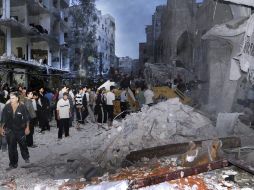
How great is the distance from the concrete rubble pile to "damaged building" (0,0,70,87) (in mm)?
10703

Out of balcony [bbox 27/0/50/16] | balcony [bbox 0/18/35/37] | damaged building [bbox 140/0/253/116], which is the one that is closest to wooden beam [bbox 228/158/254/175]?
damaged building [bbox 140/0/253/116]

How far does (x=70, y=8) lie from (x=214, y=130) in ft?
109

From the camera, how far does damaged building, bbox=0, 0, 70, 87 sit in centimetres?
2362

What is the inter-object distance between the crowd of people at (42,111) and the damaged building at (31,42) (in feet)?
18.0

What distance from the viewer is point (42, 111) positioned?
1430 cm

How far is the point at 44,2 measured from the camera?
108ft

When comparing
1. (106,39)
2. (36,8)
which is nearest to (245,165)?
(36,8)

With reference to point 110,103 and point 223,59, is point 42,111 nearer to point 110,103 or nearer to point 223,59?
point 110,103

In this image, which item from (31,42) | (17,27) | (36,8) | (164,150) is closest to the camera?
(164,150)

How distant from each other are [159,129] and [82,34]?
106 feet

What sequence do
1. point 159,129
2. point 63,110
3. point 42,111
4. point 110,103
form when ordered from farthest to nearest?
point 110,103, point 42,111, point 63,110, point 159,129

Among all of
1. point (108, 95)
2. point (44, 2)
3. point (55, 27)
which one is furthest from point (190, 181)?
point (55, 27)

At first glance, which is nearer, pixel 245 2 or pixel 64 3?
pixel 245 2

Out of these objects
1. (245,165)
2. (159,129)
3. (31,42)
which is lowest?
(245,165)
